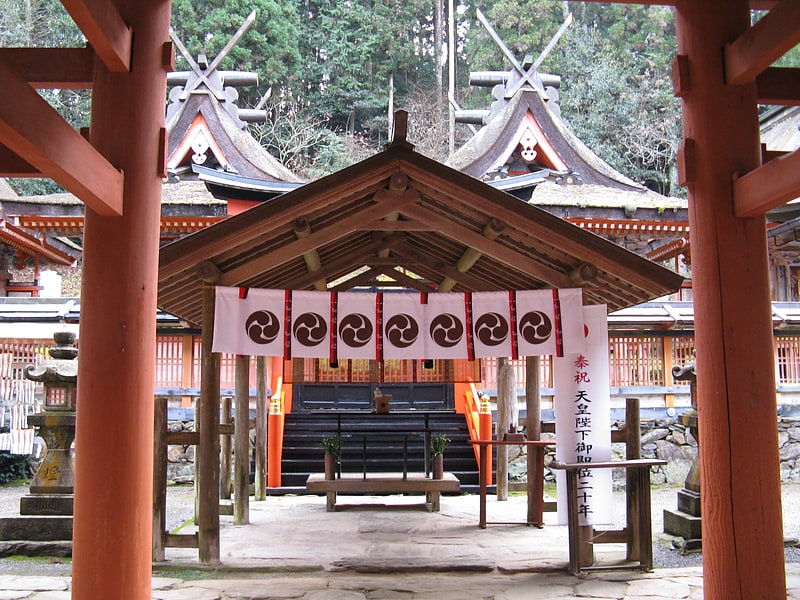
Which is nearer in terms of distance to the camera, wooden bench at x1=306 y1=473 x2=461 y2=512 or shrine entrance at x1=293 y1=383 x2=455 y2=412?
wooden bench at x1=306 y1=473 x2=461 y2=512

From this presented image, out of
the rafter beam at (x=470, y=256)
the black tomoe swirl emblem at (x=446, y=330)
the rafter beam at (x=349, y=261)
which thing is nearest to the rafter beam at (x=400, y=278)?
the rafter beam at (x=470, y=256)

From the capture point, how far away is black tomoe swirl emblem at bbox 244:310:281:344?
7980 millimetres

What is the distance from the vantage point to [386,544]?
8.16 m

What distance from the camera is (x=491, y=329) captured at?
332 inches

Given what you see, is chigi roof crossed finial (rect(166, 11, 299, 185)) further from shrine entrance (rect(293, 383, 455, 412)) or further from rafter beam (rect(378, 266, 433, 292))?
rafter beam (rect(378, 266, 433, 292))

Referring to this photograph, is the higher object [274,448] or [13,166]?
[13,166]

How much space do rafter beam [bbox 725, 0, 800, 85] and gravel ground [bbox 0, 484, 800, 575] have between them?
479cm

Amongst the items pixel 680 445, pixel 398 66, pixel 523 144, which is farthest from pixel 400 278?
pixel 398 66

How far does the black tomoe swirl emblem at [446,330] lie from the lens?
336 inches

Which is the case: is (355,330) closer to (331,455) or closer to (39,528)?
(331,455)

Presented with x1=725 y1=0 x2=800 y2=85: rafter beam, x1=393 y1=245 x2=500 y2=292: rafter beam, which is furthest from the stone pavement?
x1=725 y1=0 x2=800 y2=85: rafter beam

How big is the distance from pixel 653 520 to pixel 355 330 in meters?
5.41

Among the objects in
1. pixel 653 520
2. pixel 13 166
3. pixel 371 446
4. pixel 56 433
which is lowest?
pixel 653 520

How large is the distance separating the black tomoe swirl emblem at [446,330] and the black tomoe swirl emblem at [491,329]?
0.21 metres
